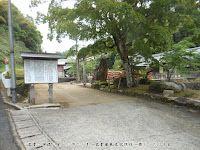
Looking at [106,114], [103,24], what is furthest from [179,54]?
[106,114]

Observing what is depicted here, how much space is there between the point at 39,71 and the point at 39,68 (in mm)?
127

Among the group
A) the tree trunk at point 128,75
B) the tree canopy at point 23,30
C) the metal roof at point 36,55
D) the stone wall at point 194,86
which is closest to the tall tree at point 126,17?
the tree trunk at point 128,75

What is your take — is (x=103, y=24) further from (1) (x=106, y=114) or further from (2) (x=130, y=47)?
(1) (x=106, y=114)

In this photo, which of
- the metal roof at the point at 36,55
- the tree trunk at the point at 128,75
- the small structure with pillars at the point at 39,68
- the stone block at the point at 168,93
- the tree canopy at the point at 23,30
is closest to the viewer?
the metal roof at the point at 36,55

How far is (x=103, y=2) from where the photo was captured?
19.2ft

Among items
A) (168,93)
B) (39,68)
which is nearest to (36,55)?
(39,68)

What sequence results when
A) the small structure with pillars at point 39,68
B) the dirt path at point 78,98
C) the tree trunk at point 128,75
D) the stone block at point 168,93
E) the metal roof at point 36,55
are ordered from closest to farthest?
the metal roof at point 36,55, the small structure with pillars at point 39,68, the stone block at point 168,93, the dirt path at point 78,98, the tree trunk at point 128,75

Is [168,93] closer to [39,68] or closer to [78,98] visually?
[78,98]

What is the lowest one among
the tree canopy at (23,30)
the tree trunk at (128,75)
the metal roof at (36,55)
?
the tree trunk at (128,75)

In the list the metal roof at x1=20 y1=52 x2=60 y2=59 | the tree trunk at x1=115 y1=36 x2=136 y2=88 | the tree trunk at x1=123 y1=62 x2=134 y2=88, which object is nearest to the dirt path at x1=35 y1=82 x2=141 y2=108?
the tree trunk at x1=123 y1=62 x2=134 y2=88

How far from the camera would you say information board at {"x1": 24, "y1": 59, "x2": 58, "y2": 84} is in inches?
225

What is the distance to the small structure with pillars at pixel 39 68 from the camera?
18.7 ft

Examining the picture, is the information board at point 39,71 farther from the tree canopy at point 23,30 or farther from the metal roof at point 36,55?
the tree canopy at point 23,30

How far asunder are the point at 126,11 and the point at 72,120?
4818 mm
